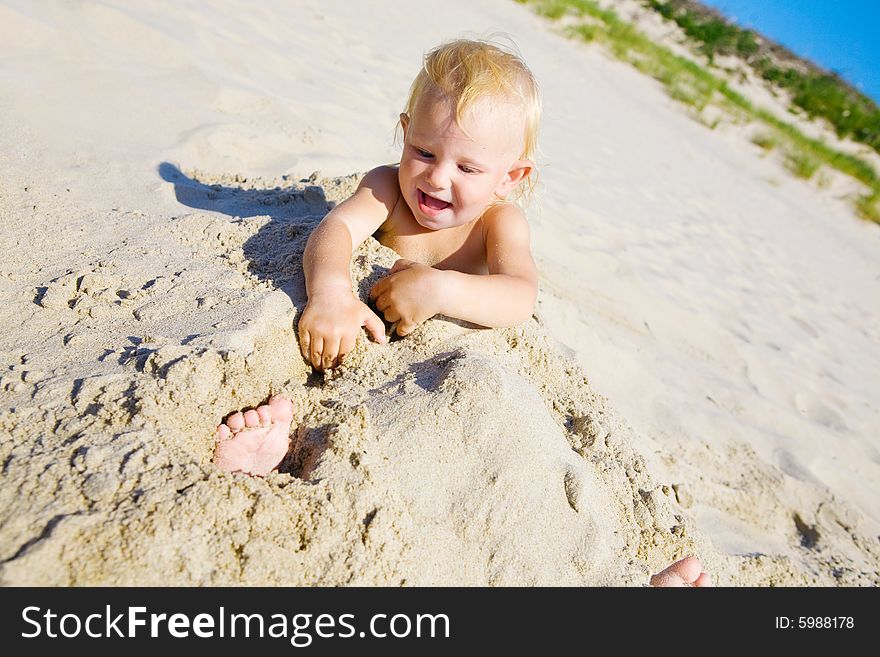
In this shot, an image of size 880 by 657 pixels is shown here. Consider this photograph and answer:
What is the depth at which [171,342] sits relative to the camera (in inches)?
58.9

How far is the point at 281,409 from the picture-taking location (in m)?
1.49

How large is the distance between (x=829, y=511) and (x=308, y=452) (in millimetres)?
1880

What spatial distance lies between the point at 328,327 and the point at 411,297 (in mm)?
235

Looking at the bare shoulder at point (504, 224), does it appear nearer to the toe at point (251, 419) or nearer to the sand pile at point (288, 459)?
the sand pile at point (288, 459)

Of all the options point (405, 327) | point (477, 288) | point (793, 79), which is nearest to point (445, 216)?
point (477, 288)

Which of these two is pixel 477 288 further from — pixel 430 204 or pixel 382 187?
pixel 382 187

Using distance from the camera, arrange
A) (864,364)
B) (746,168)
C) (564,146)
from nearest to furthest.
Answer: (864,364)
(564,146)
(746,168)

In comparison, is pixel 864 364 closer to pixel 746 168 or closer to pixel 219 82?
pixel 219 82

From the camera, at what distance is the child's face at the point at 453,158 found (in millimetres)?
1851

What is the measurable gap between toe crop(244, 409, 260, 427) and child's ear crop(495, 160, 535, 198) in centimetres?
109

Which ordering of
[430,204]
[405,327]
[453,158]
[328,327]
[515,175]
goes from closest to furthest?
1. [328,327]
2. [405,327]
3. [453,158]
4. [430,204]
5. [515,175]

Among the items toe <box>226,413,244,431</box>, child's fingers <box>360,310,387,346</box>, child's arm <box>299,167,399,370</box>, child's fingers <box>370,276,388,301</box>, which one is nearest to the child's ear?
child's arm <box>299,167,399,370</box>
